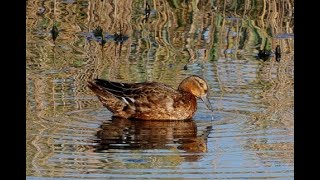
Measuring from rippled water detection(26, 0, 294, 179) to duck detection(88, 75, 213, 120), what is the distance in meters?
0.11

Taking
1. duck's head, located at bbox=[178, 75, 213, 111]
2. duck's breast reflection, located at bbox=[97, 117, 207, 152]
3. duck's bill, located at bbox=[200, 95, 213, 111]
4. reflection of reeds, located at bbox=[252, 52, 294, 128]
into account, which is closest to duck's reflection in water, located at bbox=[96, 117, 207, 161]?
duck's breast reflection, located at bbox=[97, 117, 207, 152]

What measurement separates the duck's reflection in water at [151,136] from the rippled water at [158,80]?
0.01 metres

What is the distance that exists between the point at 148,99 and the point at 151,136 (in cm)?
109

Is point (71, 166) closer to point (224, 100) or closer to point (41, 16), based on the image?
point (224, 100)

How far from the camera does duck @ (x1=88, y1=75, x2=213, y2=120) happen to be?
9719 millimetres

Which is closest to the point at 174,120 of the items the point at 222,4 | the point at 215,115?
the point at 215,115

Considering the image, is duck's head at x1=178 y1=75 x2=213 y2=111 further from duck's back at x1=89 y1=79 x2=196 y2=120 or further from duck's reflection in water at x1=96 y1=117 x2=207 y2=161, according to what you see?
duck's reflection in water at x1=96 y1=117 x2=207 y2=161

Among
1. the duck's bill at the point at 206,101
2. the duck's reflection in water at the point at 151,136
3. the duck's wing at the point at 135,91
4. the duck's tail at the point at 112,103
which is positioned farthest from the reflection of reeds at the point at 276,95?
the duck's tail at the point at 112,103

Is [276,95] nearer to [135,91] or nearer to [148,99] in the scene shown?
[148,99]

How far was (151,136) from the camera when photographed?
8773mm

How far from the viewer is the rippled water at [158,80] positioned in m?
Result: 7.54

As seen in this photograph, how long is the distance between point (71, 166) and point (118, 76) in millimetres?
3644

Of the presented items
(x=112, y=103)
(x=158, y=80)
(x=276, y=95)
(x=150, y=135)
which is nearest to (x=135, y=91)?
(x=112, y=103)
